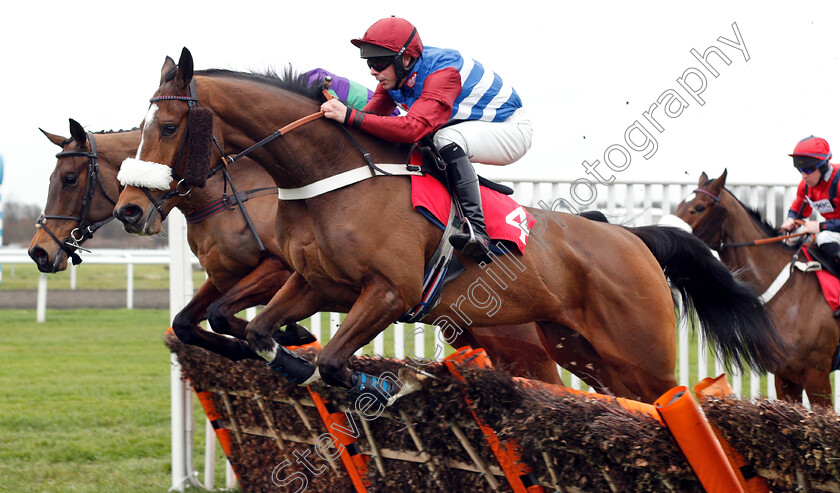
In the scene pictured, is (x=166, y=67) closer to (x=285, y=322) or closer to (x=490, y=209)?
(x=285, y=322)

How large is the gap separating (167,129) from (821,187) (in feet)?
13.6

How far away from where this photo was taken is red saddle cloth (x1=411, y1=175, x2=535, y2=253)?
3078 millimetres

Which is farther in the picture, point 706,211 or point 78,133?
point 706,211

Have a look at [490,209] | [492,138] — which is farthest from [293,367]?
[492,138]

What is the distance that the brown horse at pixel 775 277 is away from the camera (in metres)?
4.83

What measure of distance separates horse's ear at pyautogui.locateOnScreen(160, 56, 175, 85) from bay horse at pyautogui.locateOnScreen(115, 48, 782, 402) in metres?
0.01

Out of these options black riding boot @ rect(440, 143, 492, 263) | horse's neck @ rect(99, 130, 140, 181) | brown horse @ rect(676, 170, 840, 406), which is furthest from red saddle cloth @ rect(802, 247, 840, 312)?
horse's neck @ rect(99, 130, 140, 181)

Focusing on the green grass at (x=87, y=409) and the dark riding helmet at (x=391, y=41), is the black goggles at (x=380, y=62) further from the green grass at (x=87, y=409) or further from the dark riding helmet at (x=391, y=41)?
the green grass at (x=87, y=409)

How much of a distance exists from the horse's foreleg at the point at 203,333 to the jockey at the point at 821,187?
356cm

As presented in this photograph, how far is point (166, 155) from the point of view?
2.78 meters

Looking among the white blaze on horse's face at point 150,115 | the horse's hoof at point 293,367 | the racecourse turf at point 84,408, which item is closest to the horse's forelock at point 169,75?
Result: the white blaze on horse's face at point 150,115

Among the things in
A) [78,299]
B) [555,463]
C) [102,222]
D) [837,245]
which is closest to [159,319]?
[78,299]

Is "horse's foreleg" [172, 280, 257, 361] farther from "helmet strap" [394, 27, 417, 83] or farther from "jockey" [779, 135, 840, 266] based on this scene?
"jockey" [779, 135, 840, 266]

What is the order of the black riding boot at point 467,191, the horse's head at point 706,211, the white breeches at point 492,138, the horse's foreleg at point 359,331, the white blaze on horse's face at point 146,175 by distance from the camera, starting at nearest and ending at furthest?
1. the white blaze on horse's face at point 146,175
2. the horse's foreleg at point 359,331
3. the black riding boot at point 467,191
4. the white breeches at point 492,138
5. the horse's head at point 706,211
